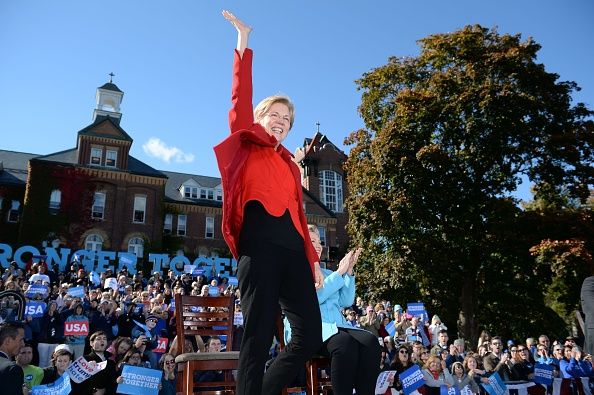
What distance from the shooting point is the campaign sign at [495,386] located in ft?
32.8

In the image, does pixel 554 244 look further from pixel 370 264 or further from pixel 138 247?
pixel 138 247

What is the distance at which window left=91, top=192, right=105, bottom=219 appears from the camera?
123 ft

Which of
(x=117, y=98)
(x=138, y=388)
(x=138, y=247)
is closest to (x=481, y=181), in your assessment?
(x=138, y=388)

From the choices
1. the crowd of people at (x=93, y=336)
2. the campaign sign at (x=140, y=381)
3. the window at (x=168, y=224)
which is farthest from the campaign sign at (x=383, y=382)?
the window at (x=168, y=224)

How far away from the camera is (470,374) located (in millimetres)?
10414

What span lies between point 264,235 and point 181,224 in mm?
40337

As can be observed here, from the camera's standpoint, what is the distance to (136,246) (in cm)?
3819

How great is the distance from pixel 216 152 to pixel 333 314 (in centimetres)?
203

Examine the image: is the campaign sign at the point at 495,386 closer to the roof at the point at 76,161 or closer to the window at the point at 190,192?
the roof at the point at 76,161


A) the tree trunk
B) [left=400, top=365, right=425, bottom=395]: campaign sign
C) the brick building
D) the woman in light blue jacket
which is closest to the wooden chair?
the woman in light blue jacket

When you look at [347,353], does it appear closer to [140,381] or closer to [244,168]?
[244,168]

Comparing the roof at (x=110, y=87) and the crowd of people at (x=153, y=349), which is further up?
the roof at (x=110, y=87)

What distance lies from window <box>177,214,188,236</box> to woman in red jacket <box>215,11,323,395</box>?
131ft

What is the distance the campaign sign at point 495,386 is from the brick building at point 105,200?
2886cm
